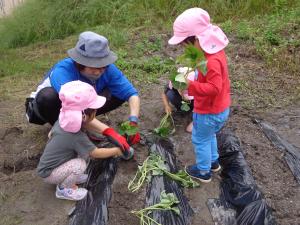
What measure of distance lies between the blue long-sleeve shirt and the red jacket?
33.3 inches

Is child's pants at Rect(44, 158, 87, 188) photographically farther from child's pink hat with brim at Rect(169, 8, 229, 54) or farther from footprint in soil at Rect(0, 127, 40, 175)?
child's pink hat with brim at Rect(169, 8, 229, 54)

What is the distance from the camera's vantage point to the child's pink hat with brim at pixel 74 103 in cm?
256

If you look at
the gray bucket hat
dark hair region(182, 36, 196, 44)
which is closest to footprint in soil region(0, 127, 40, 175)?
the gray bucket hat

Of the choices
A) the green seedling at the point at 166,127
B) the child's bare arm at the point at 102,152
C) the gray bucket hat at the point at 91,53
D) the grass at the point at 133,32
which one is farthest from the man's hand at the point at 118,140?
the grass at the point at 133,32

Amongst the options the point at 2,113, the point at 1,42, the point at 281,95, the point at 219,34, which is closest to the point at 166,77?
the point at 281,95

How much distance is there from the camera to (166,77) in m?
4.81

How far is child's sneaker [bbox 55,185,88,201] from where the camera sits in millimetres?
2912

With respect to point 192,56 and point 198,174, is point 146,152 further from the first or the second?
point 192,56

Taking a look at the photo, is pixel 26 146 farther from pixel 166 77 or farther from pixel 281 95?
pixel 281 95

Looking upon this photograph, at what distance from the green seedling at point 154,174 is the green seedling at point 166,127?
0.42 m

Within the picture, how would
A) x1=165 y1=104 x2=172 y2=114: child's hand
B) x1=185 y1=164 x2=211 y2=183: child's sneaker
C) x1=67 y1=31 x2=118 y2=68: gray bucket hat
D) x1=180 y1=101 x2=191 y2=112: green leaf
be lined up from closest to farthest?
x1=67 y1=31 x2=118 y2=68: gray bucket hat
x1=185 y1=164 x2=211 y2=183: child's sneaker
x1=180 y1=101 x2=191 y2=112: green leaf
x1=165 y1=104 x2=172 y2=114: child's hand

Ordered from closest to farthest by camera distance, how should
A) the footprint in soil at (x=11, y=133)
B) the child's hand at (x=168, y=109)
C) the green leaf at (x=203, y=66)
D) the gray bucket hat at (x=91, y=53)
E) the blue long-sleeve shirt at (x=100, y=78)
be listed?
1. the green leaf at (x=203, y=66)
2. the gray bucket hat at (x=91, y=53)
3. the blue long-sleeve shirt at (x=100, y=78)
4. the child's hand at (x=168, y=109)
5. the footprint in soil at (x=11, y=133)

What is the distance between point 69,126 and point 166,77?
2.34 m

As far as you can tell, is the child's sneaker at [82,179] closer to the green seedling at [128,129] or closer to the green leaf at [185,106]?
the green seedling at [128,129]
